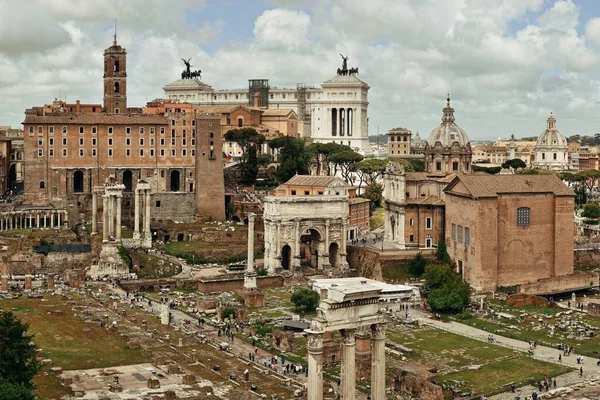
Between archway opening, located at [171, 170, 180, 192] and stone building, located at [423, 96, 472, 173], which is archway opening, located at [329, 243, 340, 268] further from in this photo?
archway opening, located at [171, 170, 180, 192]

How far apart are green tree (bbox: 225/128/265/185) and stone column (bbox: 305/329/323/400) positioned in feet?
213

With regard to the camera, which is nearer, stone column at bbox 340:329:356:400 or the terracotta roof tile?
stone column at bbox 340:329:356:400

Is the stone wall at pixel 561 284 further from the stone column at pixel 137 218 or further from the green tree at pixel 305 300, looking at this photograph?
the stone column at pixel 137 218

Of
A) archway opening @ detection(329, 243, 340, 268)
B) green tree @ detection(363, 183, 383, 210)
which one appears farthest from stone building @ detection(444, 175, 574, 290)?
green tree @ detection(363, 183, 383, 210)

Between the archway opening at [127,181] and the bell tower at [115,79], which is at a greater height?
the bell tower at [115,79]

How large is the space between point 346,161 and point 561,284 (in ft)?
121

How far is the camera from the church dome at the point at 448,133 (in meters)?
86.3

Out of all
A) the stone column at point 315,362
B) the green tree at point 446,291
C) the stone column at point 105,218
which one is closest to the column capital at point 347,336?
the stone column at point 315,362

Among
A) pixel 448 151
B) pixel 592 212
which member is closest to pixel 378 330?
pixel 448 151

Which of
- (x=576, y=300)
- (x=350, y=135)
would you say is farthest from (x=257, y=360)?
(x=350, y=135)

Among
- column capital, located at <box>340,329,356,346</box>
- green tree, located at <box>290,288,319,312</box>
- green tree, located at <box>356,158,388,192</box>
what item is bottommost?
green tree, located at <box>290,288,319,312</box>

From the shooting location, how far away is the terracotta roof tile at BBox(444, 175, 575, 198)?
229 ft

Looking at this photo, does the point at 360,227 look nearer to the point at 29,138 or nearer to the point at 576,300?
the point at 576,300

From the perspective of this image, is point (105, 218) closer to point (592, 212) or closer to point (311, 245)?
point (311, 245)
